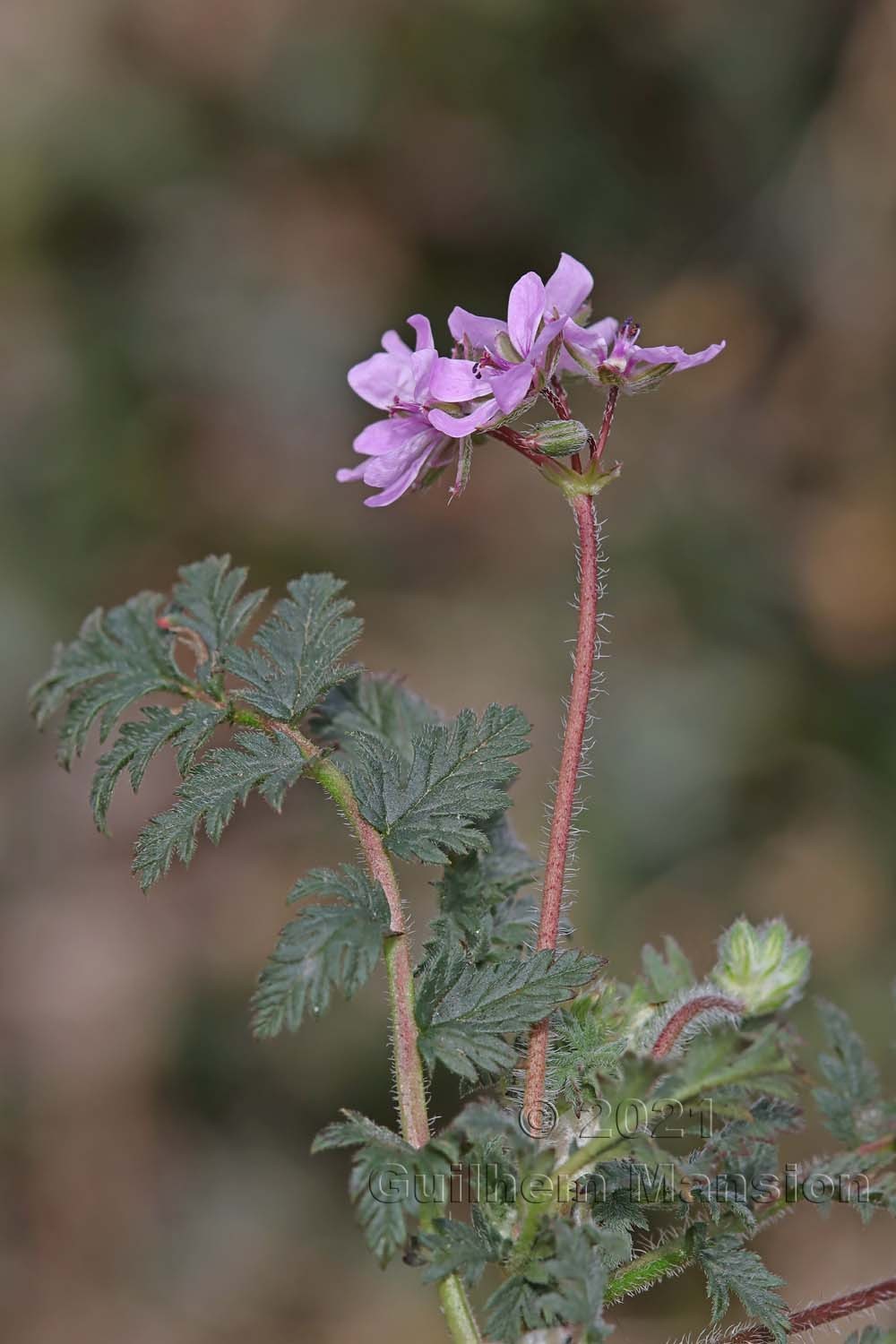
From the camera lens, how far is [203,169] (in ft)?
21.7

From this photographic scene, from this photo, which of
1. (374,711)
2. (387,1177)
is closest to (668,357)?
(374,711)

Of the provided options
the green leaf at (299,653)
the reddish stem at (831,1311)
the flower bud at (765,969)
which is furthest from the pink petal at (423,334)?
the reddish stem at (831,1311)

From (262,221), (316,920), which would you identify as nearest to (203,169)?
(262,221)

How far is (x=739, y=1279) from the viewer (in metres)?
1.57

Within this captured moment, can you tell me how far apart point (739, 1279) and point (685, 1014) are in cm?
31

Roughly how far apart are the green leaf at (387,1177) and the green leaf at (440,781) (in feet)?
1.09

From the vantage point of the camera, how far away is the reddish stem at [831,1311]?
1580mm

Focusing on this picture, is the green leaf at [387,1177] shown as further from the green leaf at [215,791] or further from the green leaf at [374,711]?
the green leaf at [374,711]

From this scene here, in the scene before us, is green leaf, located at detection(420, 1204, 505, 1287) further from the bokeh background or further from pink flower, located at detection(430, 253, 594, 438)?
the bokeh background

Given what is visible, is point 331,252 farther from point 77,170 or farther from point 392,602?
point 392,602

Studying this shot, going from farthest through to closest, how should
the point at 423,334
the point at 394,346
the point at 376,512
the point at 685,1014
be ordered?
the point at 376,512, the point at 394,346, the point at 423,334, the point at 685,1014

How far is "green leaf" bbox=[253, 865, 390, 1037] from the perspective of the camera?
4.66 ft

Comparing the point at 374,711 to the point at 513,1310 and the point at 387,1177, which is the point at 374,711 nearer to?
the point at 387,1177

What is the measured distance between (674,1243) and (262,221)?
235 inches
